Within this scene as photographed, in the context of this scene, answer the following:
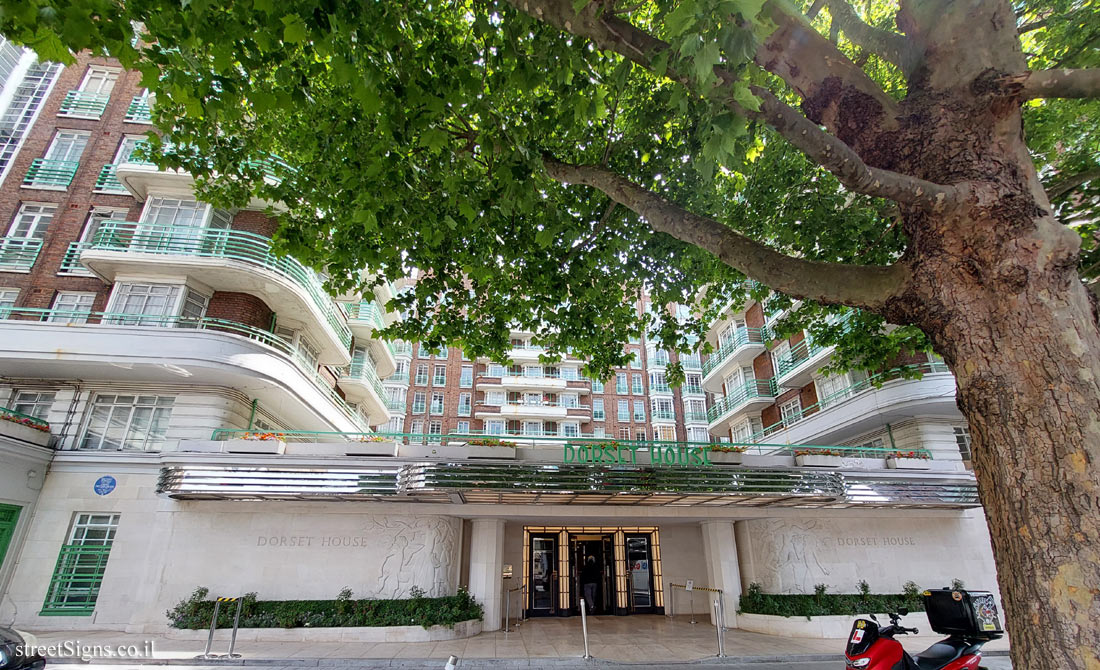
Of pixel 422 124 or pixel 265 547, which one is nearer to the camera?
pixel 422 124

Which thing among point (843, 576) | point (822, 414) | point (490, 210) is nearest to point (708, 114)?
point (490, 210)

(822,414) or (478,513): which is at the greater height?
(822,414)

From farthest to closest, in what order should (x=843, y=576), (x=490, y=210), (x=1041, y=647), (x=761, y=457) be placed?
(x=843, y=576) → (x=761, y=457) → (x=490, y=210) → (x=1041, y=647)

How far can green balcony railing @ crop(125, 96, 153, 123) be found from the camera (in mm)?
17969

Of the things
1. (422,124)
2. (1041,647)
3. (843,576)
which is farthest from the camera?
(843,576)

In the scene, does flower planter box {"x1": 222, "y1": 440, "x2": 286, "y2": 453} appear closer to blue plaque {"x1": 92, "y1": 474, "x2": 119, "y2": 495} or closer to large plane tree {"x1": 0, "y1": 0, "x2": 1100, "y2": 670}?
blue plaque {"x1": 92, "y1": 474, "x2": 119, "y2": 495}

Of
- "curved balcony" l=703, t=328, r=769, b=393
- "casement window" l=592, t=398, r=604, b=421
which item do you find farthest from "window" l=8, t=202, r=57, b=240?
"casement window" l=592, t=398, r=604, b=421

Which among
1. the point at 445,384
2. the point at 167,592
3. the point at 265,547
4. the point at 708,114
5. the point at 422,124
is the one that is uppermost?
the point at 445,384

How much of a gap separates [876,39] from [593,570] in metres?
16.1

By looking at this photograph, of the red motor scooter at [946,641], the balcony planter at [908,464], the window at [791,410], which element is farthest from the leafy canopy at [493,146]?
the window at [791,410]

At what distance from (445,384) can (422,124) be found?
39.8 meters

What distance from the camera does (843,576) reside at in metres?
14.0

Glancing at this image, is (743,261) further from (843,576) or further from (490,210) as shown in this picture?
(843,576)

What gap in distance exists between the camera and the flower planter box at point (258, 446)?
39.6 ft
